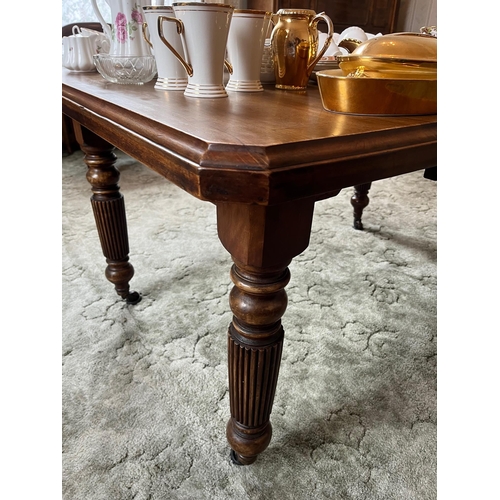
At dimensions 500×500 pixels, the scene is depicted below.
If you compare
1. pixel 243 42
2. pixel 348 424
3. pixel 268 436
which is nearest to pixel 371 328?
pixel 348 424

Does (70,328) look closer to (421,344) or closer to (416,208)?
(421,344)

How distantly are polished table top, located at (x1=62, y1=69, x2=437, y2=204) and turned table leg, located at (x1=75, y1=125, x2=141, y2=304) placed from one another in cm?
29

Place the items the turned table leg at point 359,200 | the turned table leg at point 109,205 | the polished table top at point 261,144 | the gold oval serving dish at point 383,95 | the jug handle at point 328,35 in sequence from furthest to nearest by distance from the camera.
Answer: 1. the turned table leg at point 359,200
2. the turned table leg at point 109,205
3. the jug handle at point 328,35
4. the gold oval serving dish at point 383,95
5. the polished table top at point 261,144

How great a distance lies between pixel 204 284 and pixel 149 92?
56cm

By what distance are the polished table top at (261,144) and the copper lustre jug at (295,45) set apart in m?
0.16

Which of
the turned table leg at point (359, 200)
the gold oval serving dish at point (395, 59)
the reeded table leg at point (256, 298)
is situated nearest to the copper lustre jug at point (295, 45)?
the gold oval serving dish at point (395, 59)

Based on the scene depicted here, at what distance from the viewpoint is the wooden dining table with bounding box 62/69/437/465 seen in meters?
0.33

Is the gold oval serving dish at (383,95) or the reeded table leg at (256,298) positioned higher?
the gold oval serving dish at (383,95)

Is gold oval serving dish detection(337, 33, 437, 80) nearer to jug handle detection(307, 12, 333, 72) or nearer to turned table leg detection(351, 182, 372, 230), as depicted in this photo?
jug handle detection(307, 12, 333, 72)

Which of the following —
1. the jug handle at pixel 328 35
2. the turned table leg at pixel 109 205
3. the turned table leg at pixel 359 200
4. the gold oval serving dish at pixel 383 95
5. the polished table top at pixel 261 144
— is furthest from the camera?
the turned table leg at pixel 359 200

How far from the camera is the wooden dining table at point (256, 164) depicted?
328 millimetres

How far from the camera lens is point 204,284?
1.07 metres

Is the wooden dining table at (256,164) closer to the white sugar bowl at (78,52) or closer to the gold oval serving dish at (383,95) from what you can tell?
the gold oval serving dish at (383,95)

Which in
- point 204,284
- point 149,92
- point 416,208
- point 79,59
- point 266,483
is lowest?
point 266,483
